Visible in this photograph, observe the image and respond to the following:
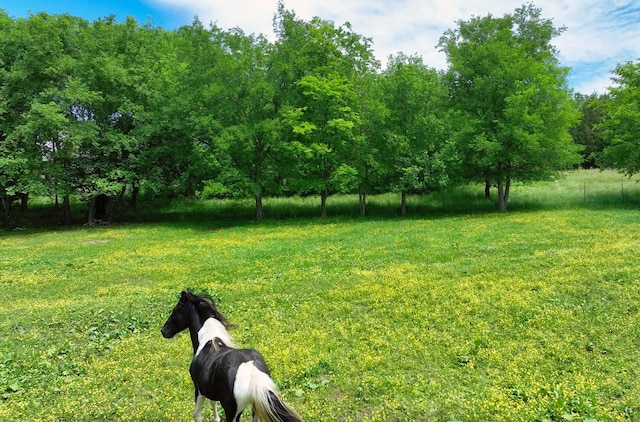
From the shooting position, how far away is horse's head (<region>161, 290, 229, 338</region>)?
5.75 meters

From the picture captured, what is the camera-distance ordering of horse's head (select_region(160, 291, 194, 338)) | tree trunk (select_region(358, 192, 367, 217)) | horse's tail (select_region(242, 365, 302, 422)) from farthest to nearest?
tree trunk (select_region(358, 192, 367, 217)), horse's head (select_region(160, 291, 194, 338)), horse's tail (select_region(242, 365, 302, 422))

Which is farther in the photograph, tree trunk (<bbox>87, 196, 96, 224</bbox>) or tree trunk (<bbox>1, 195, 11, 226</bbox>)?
tree trunk (<bbox>1, 195, 11, 226</bbox>)

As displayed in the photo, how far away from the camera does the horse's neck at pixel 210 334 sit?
5348 millimetres

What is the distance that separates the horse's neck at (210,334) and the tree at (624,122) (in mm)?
34468

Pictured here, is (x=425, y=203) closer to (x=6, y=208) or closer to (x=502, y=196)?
(x=502, y=196)

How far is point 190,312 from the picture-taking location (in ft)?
19.2

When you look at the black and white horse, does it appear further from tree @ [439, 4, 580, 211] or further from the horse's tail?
tree @ [439, 4, 580, 211]

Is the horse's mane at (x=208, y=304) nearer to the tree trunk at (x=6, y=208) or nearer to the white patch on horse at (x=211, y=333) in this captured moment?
the white patch on horse at (x=211, y=333)

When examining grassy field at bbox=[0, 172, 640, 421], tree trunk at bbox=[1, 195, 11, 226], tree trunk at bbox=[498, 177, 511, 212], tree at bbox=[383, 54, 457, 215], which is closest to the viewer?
grassy field at bbox=[0, 172, 640, 421]

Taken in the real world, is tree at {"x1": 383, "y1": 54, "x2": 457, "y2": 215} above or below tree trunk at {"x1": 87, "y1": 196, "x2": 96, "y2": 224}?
above

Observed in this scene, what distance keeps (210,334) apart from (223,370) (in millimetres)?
791

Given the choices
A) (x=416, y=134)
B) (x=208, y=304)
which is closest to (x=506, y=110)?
(x=416, y=134)

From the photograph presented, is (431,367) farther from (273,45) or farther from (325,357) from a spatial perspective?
(273,45)

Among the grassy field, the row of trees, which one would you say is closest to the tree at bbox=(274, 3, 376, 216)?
the row of trees
